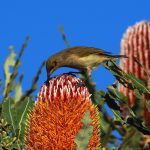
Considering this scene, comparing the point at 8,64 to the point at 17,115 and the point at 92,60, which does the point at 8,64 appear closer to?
the point at 92,60

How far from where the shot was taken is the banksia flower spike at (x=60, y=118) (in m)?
4.23

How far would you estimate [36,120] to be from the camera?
14.3ft

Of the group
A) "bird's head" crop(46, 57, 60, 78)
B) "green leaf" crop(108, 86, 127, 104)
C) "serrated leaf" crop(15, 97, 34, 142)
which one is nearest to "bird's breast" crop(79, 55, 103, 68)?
"bird's head" crop(46, 57, 60, 78)

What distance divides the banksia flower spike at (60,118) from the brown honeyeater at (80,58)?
1.86 m

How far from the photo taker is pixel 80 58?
268 inches

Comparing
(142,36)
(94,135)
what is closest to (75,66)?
(94,135)

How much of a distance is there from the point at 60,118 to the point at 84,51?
2572mm

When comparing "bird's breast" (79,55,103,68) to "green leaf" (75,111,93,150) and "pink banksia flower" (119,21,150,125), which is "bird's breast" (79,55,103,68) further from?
"green leaf" (75,111,93,150)

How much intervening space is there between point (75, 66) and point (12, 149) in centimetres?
239

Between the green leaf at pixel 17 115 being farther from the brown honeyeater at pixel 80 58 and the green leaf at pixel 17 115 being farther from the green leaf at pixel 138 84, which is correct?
the brown honeyeater at pixel 80 58

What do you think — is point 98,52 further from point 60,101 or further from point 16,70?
point 60,101

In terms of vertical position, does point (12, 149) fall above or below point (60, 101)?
below

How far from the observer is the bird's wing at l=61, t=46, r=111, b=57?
6576 millimetres

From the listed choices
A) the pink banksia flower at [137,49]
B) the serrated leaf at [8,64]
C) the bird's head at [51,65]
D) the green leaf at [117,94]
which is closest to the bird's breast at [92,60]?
the bird's head at [51,65]
